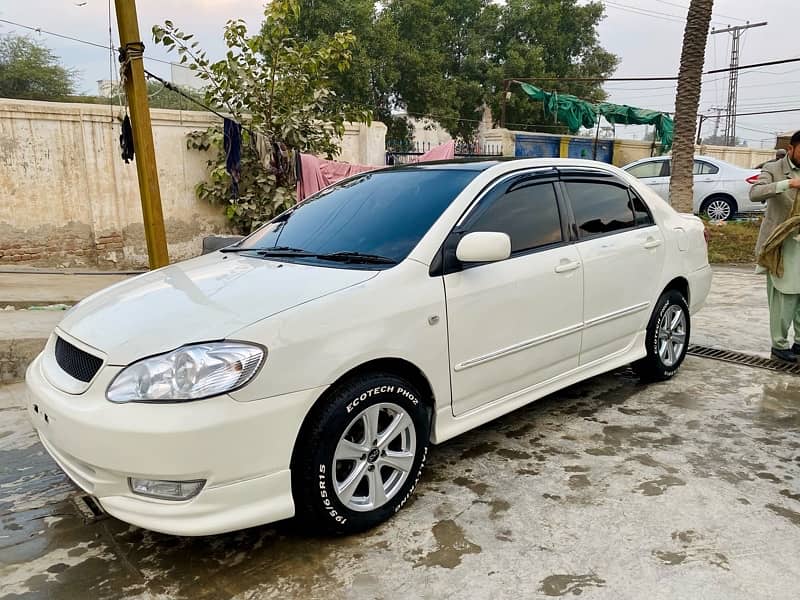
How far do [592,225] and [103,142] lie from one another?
7277 mm

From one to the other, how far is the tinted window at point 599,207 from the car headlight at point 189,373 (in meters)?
2.38

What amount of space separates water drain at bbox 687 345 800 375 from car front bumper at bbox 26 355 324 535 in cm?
411

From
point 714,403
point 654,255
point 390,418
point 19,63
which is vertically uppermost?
point 19,63

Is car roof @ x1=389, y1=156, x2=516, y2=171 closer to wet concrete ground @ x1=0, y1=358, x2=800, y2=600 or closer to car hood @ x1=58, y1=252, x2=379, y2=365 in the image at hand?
car hood @ x1=58, y1=252, x2=379, y2=365

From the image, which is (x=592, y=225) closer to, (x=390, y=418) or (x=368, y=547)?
(x=390, y=418)

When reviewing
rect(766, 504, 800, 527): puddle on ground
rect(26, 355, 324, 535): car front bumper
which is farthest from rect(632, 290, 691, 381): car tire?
rect(26, 355, 324, 535): car front bumper

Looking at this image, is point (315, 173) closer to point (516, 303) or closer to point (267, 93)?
point (267, 93)

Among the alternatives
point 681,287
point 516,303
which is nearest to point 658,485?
point 516,303

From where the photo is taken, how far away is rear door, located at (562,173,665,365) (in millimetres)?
3883

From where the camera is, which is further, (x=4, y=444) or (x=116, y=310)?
(x=4, y=444)

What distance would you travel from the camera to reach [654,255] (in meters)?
4.38

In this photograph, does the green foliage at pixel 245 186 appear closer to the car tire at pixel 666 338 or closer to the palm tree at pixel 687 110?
the car tire at pixel 666 338

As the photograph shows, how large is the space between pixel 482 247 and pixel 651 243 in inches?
76.9

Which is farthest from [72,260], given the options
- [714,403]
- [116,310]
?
[714,403]
